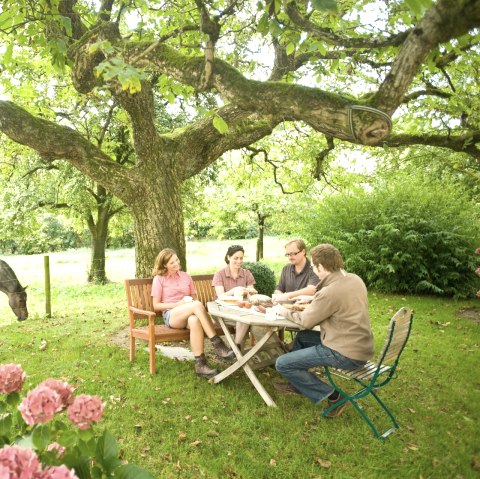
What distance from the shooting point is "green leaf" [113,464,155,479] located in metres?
1.30

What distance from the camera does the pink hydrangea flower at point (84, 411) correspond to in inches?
55.6

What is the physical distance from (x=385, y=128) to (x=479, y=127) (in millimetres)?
5542

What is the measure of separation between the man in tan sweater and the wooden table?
0.31m

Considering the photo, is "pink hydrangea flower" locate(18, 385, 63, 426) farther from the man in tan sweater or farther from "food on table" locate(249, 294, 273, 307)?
"food on table" locate(249, 294, 273, 307)

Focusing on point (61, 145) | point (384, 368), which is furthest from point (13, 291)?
point (384, 368)

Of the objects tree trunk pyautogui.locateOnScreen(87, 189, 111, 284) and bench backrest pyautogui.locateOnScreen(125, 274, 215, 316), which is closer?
bench backrest pyautogui.locateOnScreen(125, 274, 215, 316)

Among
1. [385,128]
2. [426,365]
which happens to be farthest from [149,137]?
[426,365]

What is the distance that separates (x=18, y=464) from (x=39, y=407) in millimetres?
314

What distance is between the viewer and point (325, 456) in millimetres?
3850

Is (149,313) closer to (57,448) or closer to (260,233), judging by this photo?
(57,448)

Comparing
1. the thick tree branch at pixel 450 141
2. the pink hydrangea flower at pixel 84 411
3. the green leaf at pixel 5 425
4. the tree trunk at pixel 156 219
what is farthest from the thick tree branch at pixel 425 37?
the tree trunk at pixel 156 219

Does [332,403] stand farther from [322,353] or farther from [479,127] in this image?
[479,127]

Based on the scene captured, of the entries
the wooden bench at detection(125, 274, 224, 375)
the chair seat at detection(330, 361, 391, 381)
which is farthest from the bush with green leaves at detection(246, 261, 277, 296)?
the chair seat at detection(330, 361, 391, 381)

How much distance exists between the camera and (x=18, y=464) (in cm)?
106
